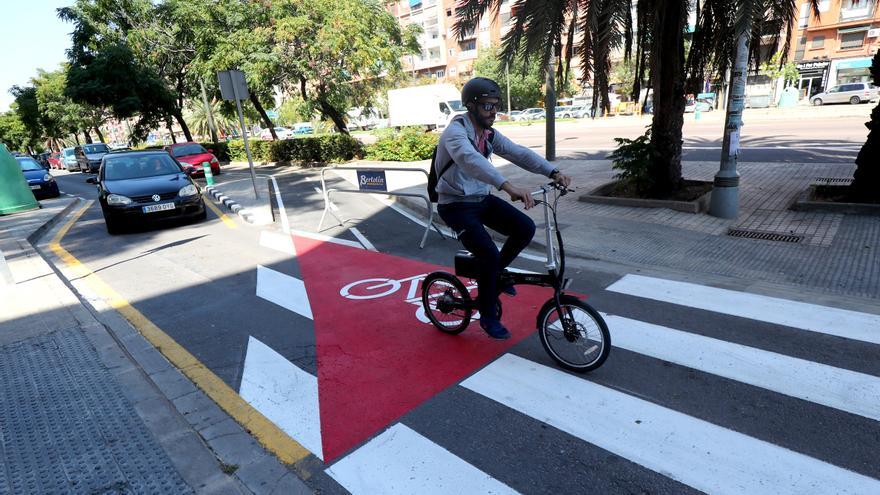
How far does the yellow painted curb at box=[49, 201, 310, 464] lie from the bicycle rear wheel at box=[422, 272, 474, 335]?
5.65ft

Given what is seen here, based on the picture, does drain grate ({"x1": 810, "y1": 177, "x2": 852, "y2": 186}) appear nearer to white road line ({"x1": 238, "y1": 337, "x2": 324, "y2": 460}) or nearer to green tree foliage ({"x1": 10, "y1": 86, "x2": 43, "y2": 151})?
white road line ({"x1": 238, "y1": 337, "x2": 324, "y2": 460})

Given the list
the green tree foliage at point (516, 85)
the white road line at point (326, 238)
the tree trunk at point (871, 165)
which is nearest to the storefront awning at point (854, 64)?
the green tree foliage at point (516, 85)

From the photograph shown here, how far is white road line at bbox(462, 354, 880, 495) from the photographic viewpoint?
Answer: 8.41 ft

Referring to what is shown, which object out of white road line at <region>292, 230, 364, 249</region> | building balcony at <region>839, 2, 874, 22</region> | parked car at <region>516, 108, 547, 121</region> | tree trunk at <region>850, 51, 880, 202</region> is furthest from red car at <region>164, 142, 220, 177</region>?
A: building balcony at <region>839, 2, 874, 22</region>

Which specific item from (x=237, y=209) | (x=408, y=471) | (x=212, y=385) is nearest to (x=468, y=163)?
(x=408, y=471)

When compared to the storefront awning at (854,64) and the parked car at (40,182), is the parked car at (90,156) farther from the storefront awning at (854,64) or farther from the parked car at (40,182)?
the storefront awning at (854,64)

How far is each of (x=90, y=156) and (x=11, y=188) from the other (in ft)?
70.3

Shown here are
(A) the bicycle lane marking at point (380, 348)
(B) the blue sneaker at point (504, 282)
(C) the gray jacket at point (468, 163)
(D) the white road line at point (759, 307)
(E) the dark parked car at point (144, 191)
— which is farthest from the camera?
(E) the dark parked car at point (144, 191)

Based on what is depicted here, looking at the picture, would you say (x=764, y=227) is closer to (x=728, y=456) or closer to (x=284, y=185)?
(x=728, y=456)

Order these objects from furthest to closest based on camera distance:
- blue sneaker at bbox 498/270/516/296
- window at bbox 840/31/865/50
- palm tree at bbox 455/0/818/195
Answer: window at bbox 840/31/865/50 → palm tree at bbox 455/0/818/195 → blue sneaker at bbox 498/270/516/296

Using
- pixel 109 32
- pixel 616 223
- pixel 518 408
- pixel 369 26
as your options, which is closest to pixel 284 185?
pixel 369 26

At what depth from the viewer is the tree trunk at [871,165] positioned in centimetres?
716

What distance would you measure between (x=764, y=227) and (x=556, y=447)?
5.96 meters

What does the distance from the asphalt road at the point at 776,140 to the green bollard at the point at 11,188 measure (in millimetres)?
16501
